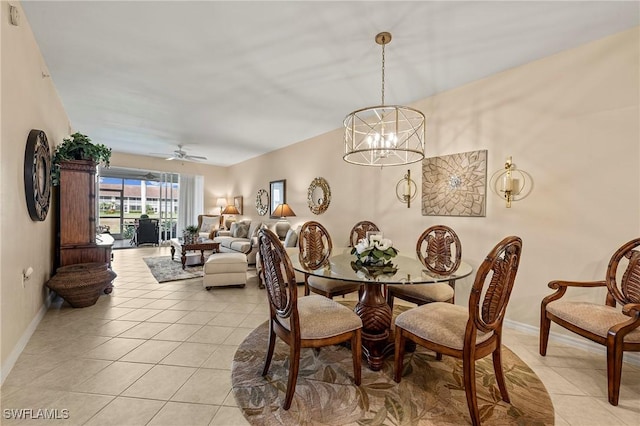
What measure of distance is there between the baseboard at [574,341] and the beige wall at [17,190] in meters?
4.19

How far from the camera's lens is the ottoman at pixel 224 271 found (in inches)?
A: 154

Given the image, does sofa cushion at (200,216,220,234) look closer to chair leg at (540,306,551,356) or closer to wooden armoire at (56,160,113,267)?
wooden armoire at (56,160,113,267)

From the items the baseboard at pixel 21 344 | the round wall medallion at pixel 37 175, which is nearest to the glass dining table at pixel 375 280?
the baseboard at pixel 21 344

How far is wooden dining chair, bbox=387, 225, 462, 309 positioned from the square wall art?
490mm

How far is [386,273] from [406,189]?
2001mm

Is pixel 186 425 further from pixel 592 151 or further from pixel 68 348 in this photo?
pixel 592 151

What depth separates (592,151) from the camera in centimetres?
231

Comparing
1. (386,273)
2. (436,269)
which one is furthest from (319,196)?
(386,273)

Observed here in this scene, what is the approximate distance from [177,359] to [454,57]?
3.56 metres

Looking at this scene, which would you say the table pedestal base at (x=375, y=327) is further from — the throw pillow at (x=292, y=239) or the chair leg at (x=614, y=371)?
the throw pillow at (x=292, y=239)

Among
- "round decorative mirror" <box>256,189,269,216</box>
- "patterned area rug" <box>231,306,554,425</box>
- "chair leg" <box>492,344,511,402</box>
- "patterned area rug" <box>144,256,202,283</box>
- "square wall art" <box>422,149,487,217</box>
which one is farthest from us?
"round decorative mirror" <box>256,189,269,216</box>

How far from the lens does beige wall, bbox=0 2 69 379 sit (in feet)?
6.11

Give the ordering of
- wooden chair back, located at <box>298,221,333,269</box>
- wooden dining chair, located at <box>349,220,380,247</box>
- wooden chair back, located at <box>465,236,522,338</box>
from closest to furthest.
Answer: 1. wooden chair back, located at <box>465,236,522,338</box>
2. wooden chair back, located at <box>298,221,333,269</box>
3. wooden dining chair, located at <box>349,220,380,247</box>

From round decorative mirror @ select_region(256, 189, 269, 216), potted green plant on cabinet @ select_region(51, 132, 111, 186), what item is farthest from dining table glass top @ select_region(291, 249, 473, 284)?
round decorative mirror @ select_region(256, 189, 269, 216)
